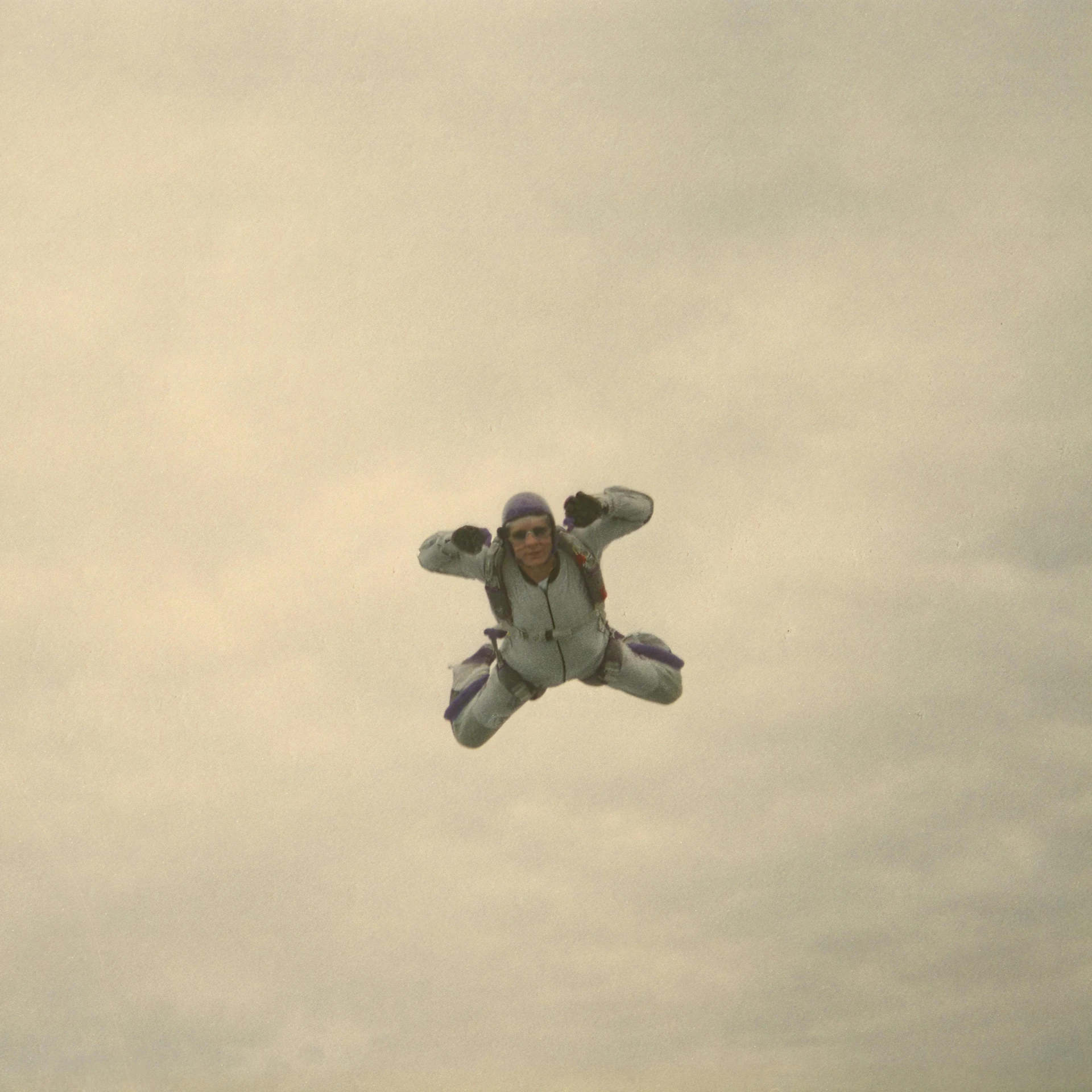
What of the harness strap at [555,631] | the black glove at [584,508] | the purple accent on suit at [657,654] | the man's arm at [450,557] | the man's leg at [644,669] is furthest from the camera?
the purple accent on suit at [657,654]

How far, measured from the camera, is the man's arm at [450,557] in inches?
1059

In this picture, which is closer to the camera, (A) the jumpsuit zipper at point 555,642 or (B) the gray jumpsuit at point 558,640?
(B) the gray jumpsuit at point 558,640

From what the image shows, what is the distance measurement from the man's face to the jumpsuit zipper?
2.99 ft

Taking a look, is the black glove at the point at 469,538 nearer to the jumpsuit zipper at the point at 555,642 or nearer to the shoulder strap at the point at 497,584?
the shoulder strap at the point at 497,584

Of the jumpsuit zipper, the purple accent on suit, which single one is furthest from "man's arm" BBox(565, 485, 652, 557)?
the purple accent on suit

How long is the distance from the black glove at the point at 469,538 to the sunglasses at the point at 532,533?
1.76 feet

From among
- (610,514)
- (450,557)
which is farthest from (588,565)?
(450,557)

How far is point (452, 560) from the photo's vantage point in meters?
27.2

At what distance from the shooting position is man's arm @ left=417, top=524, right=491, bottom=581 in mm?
26906

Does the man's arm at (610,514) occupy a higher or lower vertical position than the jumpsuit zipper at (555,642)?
higher

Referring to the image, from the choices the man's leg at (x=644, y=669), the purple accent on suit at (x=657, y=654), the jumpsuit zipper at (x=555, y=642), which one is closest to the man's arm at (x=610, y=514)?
the jumpsuit zipper at (x=555, y=642)

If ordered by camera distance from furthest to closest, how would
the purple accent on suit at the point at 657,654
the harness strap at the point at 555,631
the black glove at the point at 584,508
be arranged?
the purple accent on suit at the point at 657,654 < the harness strap at the point at 555,631 < the black glove at the point at 584,508

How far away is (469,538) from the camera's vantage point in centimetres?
2617

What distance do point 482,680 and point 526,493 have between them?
16.2ft
